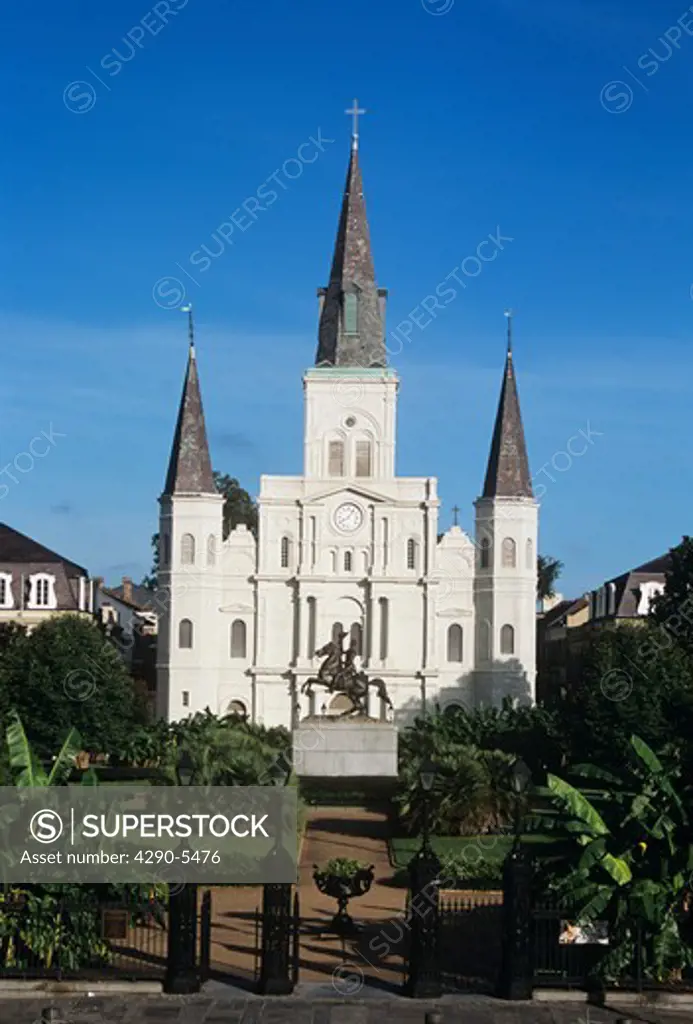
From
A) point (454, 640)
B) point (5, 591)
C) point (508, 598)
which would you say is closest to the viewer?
point (508, 598)

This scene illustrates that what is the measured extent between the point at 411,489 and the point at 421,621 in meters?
7.09

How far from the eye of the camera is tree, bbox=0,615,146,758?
6353cm

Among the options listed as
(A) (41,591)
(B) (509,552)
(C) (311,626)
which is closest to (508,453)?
(B) (509,552)

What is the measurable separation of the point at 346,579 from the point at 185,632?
9058 millimetres

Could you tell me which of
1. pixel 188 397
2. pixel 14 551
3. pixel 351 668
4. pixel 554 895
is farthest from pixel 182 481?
pixel 554 895

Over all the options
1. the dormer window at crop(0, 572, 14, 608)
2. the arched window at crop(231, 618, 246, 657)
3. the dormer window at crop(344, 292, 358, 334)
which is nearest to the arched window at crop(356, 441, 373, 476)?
the dormer window at crop(344, 292, 358, 334)

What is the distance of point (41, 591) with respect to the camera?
89250 millimetres

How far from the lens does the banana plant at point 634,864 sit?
2494 centimetres

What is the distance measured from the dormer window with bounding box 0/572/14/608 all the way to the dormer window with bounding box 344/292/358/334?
23114mm

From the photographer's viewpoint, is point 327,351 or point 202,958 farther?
point 327,351

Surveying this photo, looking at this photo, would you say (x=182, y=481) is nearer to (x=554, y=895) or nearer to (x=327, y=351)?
(x=327, y=351)

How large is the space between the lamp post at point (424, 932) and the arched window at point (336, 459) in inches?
2568

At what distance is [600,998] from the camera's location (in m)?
24.4

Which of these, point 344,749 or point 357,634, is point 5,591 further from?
point 344,749
